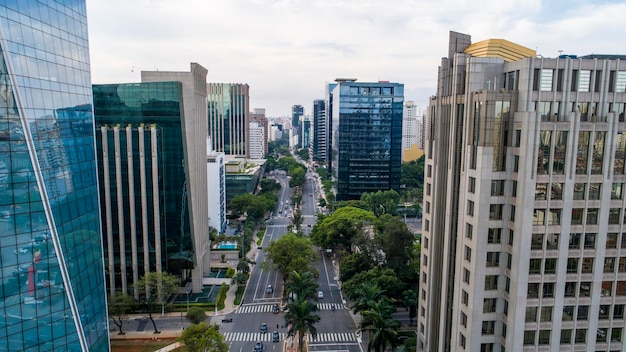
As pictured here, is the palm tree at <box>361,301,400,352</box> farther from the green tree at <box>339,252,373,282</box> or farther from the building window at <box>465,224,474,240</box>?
the green tree at <box>339,252,373,282</box>

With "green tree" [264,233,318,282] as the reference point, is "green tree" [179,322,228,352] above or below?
below

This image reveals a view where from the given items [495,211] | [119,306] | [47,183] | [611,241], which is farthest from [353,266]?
[47,183]

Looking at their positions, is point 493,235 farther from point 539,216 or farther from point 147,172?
point 147,172

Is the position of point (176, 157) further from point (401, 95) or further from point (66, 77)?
point (401, 95)

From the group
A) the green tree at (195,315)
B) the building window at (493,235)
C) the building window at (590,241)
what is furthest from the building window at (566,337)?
the green tree at (195,315)

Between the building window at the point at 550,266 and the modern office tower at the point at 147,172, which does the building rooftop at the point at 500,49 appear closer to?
the building window at the point at 550,266

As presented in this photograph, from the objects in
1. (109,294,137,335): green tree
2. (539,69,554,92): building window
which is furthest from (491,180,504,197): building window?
(109,294,137,335): green tree
